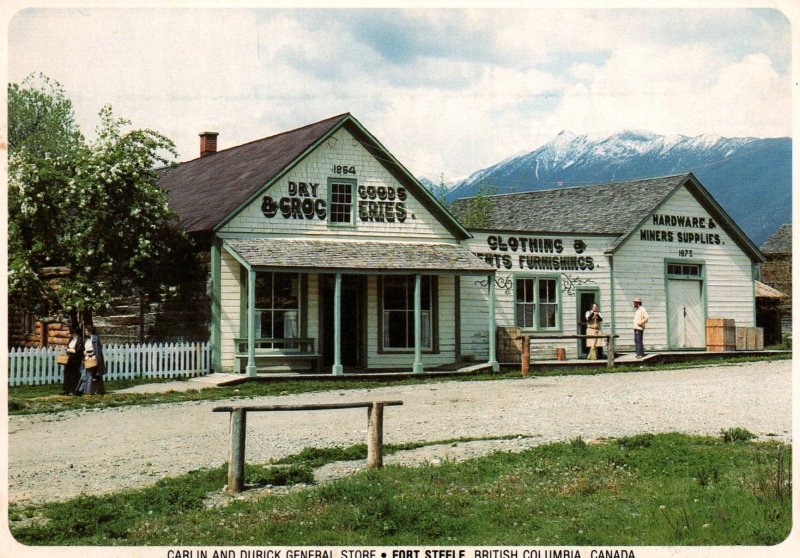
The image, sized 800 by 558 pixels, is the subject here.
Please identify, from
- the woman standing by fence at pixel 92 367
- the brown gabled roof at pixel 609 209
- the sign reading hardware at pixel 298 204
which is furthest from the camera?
the brown gabled roof at pixel 609 209

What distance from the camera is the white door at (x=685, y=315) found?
3094 centimetres

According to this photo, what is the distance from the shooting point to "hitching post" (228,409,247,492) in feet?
35.0

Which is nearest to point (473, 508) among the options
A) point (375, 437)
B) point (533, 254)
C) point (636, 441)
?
point (375, 437)

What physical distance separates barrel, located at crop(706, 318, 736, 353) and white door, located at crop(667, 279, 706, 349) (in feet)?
1.18

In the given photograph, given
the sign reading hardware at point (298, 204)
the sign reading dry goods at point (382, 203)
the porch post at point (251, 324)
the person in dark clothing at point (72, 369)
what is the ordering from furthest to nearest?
the sign reading dry goods at point (382, 203) < the sign reading hardware at point (298, 204) < the porch post at point (251, 324) < the person in dark clothing at point (72, 369)

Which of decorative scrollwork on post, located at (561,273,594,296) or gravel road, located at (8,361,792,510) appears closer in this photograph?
gravel road, located at (8,361,792,510)

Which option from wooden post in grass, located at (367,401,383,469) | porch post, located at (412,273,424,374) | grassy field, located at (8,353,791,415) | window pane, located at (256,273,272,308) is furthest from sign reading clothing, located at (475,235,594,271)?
wooden post in grass, located at (367,401,383,469)

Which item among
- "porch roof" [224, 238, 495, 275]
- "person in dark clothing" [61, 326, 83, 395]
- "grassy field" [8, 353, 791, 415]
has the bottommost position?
"grassy field" [8, 353, 791, 415]

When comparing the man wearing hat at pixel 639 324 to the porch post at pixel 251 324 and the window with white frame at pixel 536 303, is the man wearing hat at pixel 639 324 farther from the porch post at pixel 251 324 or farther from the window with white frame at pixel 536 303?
the porch post at pixel 251 324

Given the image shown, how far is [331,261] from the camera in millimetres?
23781

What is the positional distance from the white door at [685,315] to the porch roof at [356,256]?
790 centimetres

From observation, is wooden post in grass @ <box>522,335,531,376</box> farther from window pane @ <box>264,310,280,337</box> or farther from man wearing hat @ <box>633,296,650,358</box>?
window pane @ <box>264,310,280,337</box>

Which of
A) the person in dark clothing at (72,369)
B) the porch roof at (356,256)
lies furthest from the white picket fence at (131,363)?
the porch roof at (356,256)

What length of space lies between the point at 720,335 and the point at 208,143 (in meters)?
17.6
